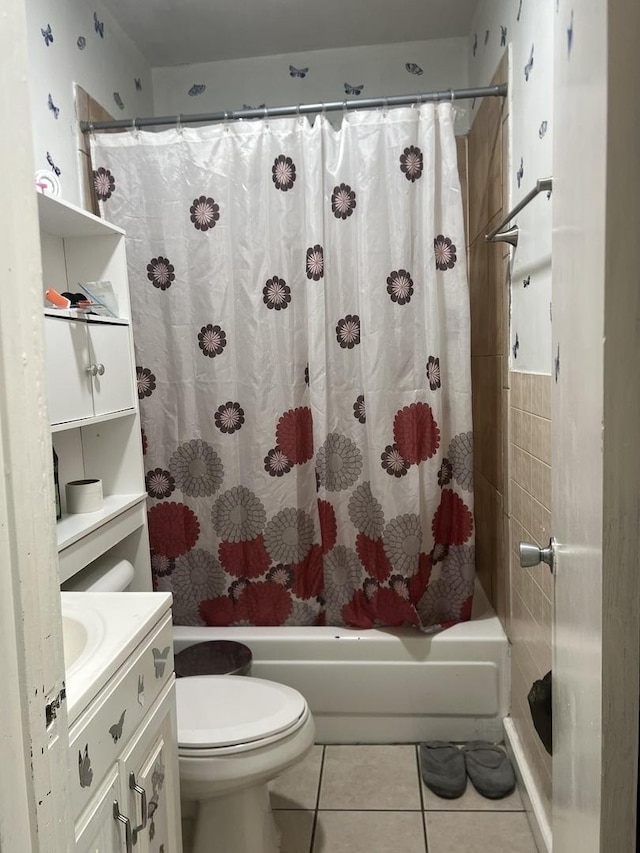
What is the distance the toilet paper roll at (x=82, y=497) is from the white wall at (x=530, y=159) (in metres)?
1.19

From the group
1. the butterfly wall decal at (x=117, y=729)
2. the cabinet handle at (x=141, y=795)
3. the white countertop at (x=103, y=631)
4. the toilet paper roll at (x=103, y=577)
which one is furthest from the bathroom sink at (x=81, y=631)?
the toilet paper roll at (x=103, y=577)

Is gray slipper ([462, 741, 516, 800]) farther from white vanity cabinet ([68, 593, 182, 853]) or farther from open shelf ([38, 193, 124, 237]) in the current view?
open shelf ([38, 193, 124, 237])

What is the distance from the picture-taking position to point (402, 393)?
192cm

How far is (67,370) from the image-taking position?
1450 millimetres

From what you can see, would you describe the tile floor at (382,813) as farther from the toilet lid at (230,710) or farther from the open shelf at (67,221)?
the open shelf at (67,221)

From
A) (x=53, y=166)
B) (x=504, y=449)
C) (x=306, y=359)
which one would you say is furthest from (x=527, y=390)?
(x=53, y=166)

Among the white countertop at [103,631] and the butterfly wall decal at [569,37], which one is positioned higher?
the butterfly wall decal at [569,37]

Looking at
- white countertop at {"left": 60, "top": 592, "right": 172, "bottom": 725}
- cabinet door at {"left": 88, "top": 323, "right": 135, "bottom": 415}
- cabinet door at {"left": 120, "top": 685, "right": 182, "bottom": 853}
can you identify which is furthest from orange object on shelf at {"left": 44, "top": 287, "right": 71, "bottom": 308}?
cabinet door at {"left": 120, "top": 685, "right": 182, "bottom": 853}

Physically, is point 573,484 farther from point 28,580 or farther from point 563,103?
point 28,580

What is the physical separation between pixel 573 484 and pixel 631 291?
30cm

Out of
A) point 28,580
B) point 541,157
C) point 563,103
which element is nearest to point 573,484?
point 563,103

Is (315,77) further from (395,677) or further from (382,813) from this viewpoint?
(382,813)

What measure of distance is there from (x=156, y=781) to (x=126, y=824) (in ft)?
0.52

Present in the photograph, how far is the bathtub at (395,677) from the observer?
1909mm
